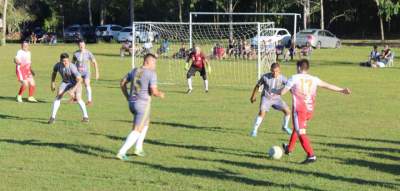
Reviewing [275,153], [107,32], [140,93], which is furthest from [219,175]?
[107,32]

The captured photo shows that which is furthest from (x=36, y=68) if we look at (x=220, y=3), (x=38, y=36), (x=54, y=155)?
(x=38, y=36)

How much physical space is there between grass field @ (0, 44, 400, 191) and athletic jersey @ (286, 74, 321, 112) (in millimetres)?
865

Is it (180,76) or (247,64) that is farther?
(247,64)

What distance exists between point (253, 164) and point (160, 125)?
4.65 meters

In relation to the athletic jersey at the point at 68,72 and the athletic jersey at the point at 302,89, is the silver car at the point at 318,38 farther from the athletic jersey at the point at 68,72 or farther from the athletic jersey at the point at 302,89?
the athletic jersey at the point at 302,89

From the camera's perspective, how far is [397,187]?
884cm

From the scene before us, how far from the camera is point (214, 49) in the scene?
37250 mm

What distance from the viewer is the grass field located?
30.0 ft

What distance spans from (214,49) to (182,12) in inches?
1428

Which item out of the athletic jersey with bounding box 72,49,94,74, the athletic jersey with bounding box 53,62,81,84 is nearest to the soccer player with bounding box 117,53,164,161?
the athletic jersey with bounding box 53,62,81,84

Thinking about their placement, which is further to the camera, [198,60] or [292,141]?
[198,60]

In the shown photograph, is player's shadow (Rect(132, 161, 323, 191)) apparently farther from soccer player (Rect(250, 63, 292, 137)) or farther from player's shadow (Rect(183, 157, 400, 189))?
soccer player (Rect(250, 63, 292, 137))

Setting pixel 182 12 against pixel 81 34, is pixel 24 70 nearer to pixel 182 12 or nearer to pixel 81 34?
pixel 81 34

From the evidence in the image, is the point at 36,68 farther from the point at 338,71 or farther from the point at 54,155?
the point at 54,155
